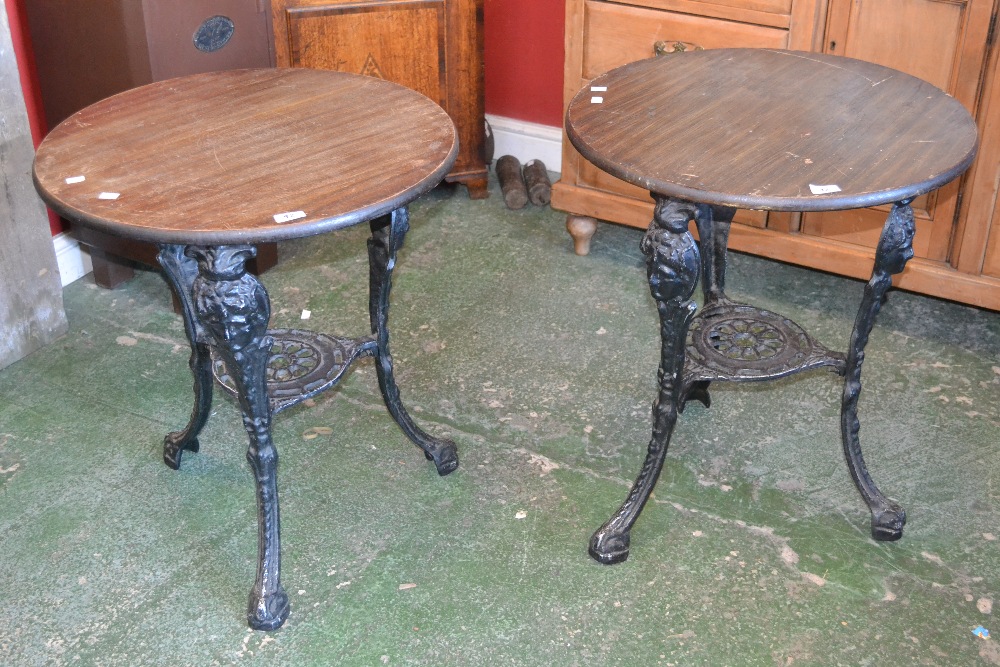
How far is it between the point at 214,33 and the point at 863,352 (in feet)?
6.29

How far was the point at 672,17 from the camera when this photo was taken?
9.80 ft

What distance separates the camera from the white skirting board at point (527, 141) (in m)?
3.99

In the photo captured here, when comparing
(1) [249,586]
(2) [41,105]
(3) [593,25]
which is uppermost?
(3) [593,25]

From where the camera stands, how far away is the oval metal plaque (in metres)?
2.94

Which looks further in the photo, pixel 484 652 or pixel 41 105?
pixel 41 105

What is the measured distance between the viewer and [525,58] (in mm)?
3924

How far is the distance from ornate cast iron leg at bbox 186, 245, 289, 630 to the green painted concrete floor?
9 cm

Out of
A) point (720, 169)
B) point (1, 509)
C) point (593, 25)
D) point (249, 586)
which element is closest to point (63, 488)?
point (1, 509)

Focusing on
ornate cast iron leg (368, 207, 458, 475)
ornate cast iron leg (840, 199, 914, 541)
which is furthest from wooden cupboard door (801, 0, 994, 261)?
ornate cast iron leg (368, 207, 458, 475)

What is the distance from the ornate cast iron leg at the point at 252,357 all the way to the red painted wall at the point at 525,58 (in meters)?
2.21

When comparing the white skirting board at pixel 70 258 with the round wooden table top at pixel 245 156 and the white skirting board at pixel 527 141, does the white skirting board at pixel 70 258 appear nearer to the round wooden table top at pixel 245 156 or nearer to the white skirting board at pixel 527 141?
the round wooden table top at pixel 245 156

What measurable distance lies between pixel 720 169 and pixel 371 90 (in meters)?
0.79

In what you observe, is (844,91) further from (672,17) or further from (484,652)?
(484,652)

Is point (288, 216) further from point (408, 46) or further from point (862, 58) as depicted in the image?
point (408, 46)
